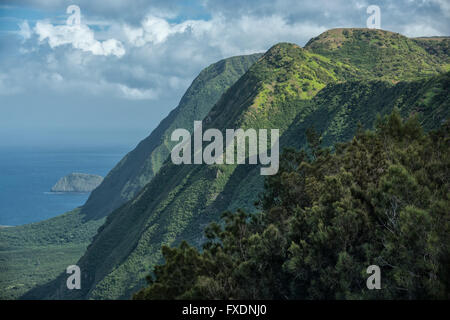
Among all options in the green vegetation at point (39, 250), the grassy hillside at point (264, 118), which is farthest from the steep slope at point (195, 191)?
the green vegetation at point (39, 250)

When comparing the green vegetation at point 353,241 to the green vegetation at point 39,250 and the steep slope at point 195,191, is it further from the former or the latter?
the green vegetation at point 39,250

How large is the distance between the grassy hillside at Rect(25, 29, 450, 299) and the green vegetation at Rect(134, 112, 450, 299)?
33.1 meters

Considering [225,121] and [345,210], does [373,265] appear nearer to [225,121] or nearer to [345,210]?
[345,210]

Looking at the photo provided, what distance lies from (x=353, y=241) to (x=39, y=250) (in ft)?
523

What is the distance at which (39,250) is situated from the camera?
16350cm

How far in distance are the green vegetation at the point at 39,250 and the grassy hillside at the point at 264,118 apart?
10.5 meters

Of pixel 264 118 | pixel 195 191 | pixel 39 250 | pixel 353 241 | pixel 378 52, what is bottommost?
pixel 353 241

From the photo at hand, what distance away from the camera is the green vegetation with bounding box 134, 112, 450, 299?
1997 centimetres

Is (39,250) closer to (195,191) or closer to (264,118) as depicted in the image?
(195,191)
